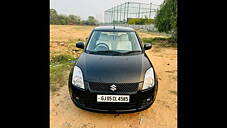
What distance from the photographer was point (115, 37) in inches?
140

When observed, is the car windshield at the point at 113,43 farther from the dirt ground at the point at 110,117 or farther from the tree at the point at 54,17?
the tree at the point at 54,17

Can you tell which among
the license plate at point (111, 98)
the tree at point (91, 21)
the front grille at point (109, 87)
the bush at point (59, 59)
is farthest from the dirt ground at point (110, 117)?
the tree at point (91, 21)

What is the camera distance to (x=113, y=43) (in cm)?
346

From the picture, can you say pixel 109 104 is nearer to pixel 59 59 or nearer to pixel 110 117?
pixel 110 117

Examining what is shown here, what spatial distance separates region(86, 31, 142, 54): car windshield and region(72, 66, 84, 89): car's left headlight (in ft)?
2.33

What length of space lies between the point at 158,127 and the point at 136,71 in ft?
2.77

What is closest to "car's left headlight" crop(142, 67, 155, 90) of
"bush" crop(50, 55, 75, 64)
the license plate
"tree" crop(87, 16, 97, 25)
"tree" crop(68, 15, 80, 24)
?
the license plate

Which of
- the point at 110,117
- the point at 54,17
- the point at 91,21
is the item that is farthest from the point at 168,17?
the point at 91,21

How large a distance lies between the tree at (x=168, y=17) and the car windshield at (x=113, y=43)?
8027 millimetres
